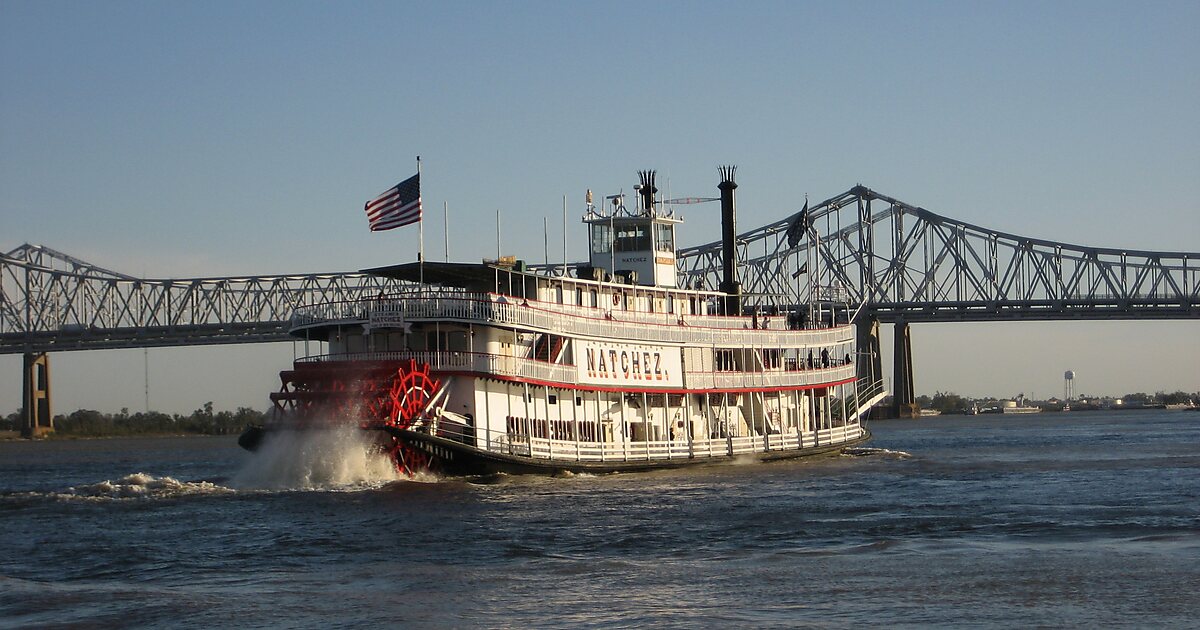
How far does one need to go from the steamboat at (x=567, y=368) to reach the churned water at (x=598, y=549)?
3.38 ft

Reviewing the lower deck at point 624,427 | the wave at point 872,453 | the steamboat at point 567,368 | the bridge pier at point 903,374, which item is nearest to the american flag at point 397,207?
the steamboat at point 567,368

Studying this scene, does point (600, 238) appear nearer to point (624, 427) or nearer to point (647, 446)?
point (624, 427)

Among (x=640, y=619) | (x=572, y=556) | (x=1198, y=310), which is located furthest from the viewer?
(x=1198, y=310)

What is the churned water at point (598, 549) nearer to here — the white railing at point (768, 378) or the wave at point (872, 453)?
the white railing at point (768, 378)

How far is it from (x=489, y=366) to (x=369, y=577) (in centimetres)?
1434

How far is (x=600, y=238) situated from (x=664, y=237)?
1949 millimetres

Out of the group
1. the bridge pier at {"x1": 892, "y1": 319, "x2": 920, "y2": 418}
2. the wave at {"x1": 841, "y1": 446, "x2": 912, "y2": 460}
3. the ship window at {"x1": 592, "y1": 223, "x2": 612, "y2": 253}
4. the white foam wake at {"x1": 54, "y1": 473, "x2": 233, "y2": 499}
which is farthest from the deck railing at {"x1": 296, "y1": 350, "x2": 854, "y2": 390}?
the bridge pier at {"x1": 892, "y1": 319, "x2": 920, "y2": 418}

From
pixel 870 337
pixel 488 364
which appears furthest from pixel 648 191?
pixel 870 337

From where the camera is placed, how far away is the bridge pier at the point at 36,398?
118562 millimetres

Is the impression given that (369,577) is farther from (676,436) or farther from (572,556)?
(676,436)

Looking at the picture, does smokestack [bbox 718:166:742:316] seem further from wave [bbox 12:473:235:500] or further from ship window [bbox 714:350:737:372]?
wave [bbox 12:473:235:500]

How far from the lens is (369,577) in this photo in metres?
22.5

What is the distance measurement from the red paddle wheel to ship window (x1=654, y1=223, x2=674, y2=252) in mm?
12053

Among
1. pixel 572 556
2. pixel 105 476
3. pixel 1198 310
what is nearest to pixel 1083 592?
pixel 572 556
